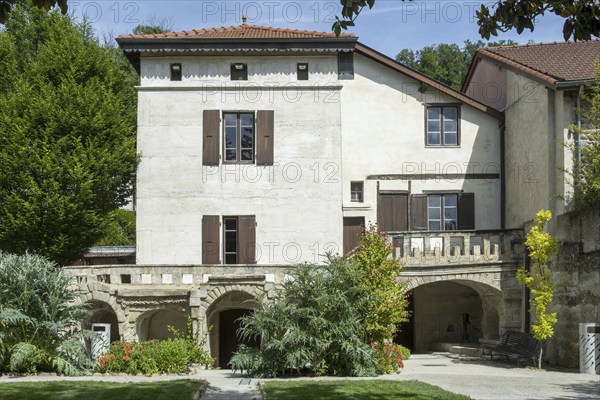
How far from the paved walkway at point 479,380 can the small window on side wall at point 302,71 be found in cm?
1063

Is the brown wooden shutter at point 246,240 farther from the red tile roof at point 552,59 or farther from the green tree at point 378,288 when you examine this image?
the red tile roof at point 552,59

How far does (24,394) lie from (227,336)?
39.9 feet

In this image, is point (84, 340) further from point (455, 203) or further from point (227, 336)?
point (455, 203)

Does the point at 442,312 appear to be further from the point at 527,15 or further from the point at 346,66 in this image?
the point at 527,15

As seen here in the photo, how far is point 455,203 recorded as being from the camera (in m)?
29.4

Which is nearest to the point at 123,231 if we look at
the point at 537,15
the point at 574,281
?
the point at 574,281

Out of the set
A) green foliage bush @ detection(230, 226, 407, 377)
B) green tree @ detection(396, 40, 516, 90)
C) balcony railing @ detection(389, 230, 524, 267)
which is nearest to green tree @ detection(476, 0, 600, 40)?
A: green foliage bush @ detection(230, 226, 407, 377)

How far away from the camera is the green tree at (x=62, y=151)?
2722 centimetres

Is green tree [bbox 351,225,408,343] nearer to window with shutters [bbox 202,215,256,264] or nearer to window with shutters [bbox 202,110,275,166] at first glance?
window with shutters [bbox 202,215,256,264]

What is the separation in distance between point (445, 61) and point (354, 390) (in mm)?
42890

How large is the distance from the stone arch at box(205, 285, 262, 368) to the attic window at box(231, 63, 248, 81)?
25.3 ft

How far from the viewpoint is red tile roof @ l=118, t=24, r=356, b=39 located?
28.0 metres

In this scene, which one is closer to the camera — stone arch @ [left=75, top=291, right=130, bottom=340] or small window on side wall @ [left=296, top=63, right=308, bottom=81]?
stone arch @ [left=75, top=291, right=130, bottom=340]

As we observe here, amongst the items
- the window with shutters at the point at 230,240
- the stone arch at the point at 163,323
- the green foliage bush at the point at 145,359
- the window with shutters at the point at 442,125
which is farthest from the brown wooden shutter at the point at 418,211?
the green foliage bush at the point at 145,359
